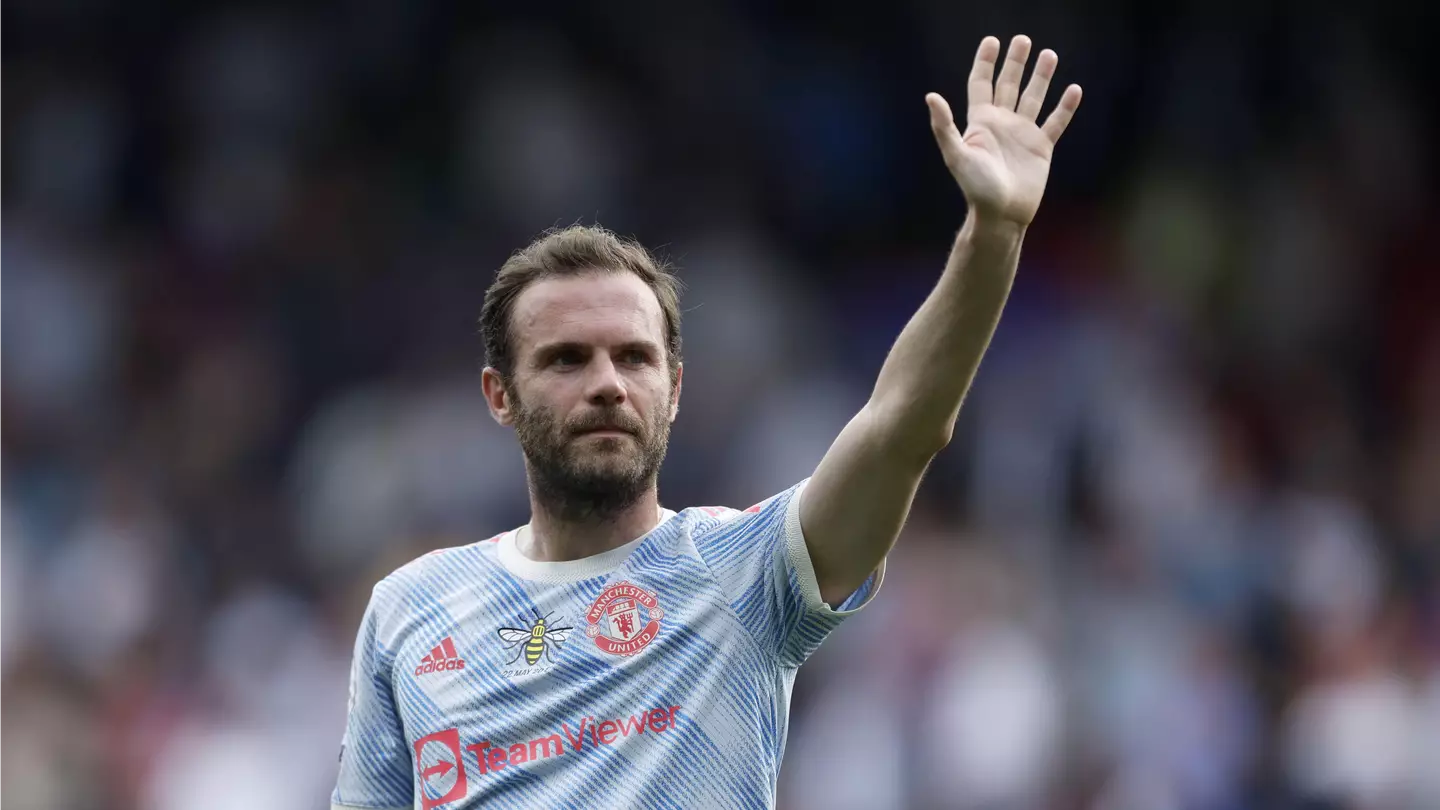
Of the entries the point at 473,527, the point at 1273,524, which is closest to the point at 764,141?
the point at 473,527

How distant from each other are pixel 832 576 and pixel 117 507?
28.0 feet

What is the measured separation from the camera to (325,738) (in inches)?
383

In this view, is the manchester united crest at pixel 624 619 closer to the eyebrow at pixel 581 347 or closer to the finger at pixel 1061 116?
the eyebrow at pixel 581 347

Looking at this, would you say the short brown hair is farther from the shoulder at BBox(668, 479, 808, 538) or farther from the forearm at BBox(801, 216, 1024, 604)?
the forearm at BBox(801, 216, 1024, 604)

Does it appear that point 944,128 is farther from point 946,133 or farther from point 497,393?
point 497,393

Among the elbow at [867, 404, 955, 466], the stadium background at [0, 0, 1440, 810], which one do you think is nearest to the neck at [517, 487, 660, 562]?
the elbow at [867, 404, 955, 466]

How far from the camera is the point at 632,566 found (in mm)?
3939

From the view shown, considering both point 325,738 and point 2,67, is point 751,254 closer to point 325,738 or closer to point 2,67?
point 325,738

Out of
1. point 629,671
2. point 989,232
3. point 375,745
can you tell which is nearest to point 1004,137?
point 989,232

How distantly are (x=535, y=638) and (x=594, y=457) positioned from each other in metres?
0.43

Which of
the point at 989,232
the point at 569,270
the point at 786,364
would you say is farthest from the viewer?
the point at 786,364

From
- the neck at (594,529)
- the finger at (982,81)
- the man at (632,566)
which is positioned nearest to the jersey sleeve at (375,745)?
the man at (632,566)

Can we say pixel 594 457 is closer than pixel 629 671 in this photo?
No

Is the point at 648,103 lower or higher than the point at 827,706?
higher
